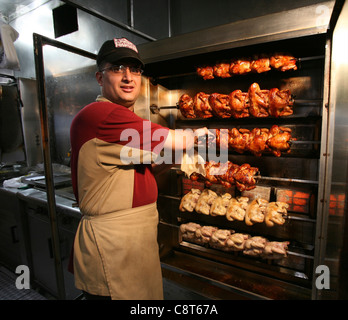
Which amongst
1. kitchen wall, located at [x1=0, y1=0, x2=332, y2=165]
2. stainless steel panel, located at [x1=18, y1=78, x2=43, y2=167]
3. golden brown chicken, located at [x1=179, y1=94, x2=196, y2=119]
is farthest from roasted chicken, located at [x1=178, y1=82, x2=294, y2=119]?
stainless steel panel, located at [x1=18, y1=78, x2=43, y2=167]

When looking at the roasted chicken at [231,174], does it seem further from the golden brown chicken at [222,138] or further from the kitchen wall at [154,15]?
the kitchen wall at [154,15]

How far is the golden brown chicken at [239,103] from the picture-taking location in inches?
75.3

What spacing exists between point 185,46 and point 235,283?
6.89 feet

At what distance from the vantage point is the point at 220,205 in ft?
6.92

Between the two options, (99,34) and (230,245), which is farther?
(99,34)

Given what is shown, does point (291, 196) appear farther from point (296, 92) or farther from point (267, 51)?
point (267, 51)

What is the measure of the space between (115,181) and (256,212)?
48.1 inches

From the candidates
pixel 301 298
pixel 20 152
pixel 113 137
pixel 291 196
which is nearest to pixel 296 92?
pixel 291 196

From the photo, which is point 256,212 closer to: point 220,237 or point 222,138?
point 220,237

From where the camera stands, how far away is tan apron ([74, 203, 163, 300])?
57.1 inches

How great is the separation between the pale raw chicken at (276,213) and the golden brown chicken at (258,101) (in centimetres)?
75

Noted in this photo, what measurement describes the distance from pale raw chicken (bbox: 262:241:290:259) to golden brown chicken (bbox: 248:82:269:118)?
1.06 meters

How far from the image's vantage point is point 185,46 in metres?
1.80

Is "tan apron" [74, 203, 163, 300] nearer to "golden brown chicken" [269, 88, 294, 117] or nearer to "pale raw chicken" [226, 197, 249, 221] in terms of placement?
"pale raw chicken" [226, 197, 249, 221]
